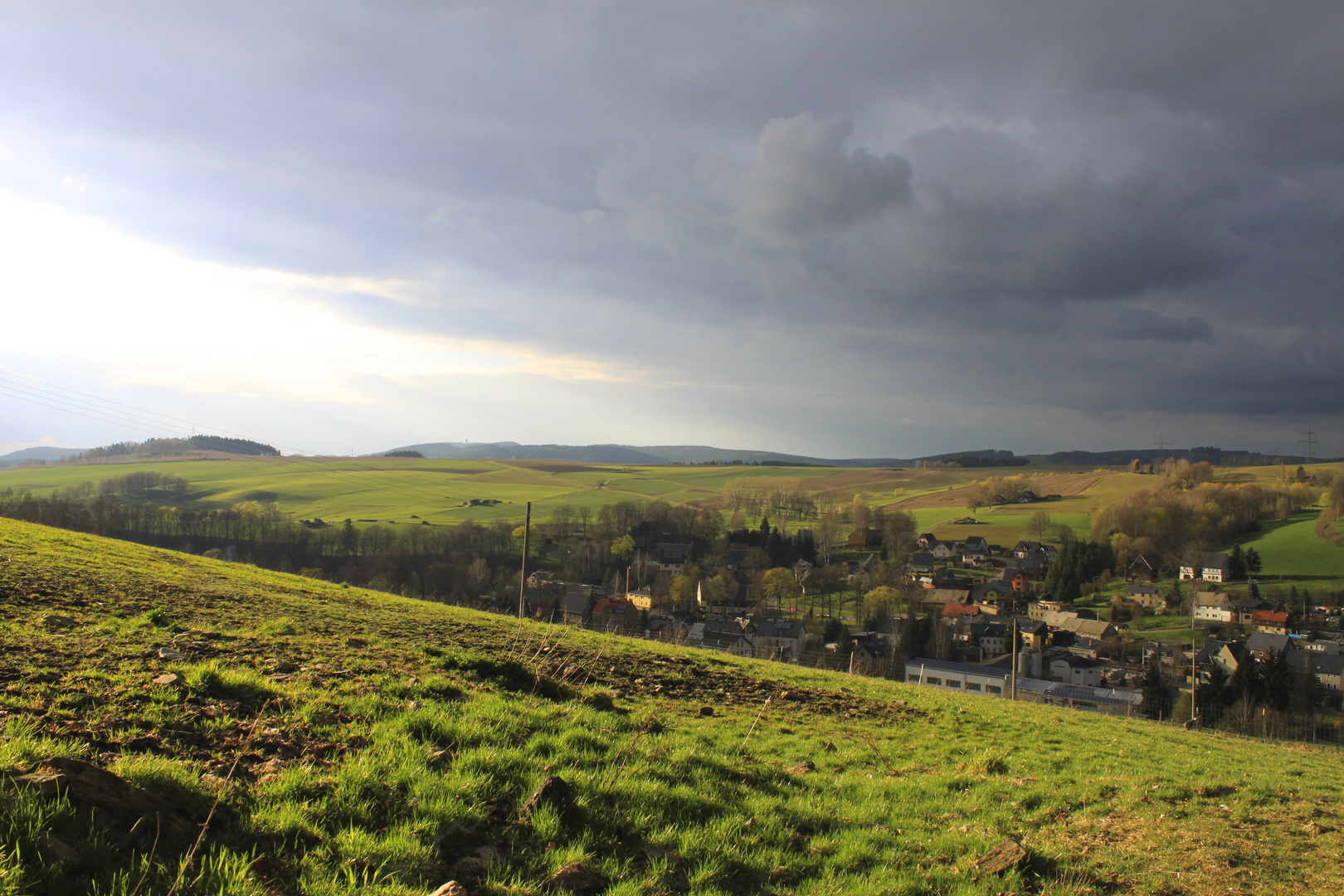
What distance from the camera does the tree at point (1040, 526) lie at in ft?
419

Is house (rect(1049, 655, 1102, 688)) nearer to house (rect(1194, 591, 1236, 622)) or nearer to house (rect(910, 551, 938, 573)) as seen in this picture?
house (rect(1194, 591, 1236, 622))

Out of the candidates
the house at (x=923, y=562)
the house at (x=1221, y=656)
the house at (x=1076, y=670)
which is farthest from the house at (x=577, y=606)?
the house at (x=923, y=562)

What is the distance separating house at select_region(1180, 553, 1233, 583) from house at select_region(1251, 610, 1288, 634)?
58.4 feet

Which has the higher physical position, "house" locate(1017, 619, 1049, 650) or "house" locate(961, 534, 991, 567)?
"house" locate(961, 534, 991, 567)

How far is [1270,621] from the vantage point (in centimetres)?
8162

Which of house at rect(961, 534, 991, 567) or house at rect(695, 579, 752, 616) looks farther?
house at rect(961, 534, 991, 567)

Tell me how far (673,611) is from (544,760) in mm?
87982

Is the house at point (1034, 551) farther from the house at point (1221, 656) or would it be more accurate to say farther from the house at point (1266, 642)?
the house at point (1221, 656)

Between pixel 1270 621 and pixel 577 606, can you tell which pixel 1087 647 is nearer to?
pixel 1270 621

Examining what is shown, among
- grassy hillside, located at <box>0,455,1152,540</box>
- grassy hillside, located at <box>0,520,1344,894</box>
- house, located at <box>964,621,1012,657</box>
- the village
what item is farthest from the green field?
grassy hillside, located at <box>0,520,1344,894</box>

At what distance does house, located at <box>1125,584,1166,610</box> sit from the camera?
9254cm

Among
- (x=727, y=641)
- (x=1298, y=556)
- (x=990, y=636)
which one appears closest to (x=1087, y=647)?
(x=990, y=636)

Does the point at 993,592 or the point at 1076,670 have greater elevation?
the point at 993,592

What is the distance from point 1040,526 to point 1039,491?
44122 millimetres
